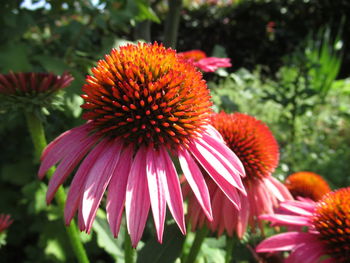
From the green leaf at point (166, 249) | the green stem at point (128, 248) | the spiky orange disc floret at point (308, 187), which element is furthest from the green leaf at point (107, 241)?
the spiky orange disc floret at point (308, 187)

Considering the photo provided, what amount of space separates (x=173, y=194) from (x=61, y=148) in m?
0.30

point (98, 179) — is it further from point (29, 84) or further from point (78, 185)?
point (29, 84)

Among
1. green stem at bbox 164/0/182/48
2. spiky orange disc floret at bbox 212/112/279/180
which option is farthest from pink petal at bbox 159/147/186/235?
green stem at bbox 164/0/182/48

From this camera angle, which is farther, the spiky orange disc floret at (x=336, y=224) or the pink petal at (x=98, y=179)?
the spiky orange disc floret at (x=336, y=224)

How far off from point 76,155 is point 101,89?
6.5 inches

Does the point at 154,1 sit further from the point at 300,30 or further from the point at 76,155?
the point at 300,30

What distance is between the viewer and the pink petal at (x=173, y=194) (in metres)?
0.64

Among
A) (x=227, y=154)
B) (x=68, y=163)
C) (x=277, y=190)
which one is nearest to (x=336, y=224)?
(x=277, y=190)

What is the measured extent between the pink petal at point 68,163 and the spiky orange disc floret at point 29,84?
296mm

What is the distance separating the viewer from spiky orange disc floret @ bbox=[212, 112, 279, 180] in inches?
41.7

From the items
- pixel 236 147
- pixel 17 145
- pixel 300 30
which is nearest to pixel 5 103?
pixel 236 147

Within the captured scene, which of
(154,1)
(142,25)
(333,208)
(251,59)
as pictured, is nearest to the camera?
(333,208)

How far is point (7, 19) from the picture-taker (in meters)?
1.52

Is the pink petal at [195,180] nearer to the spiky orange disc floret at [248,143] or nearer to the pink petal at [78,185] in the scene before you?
the pink petal at [78,185]
